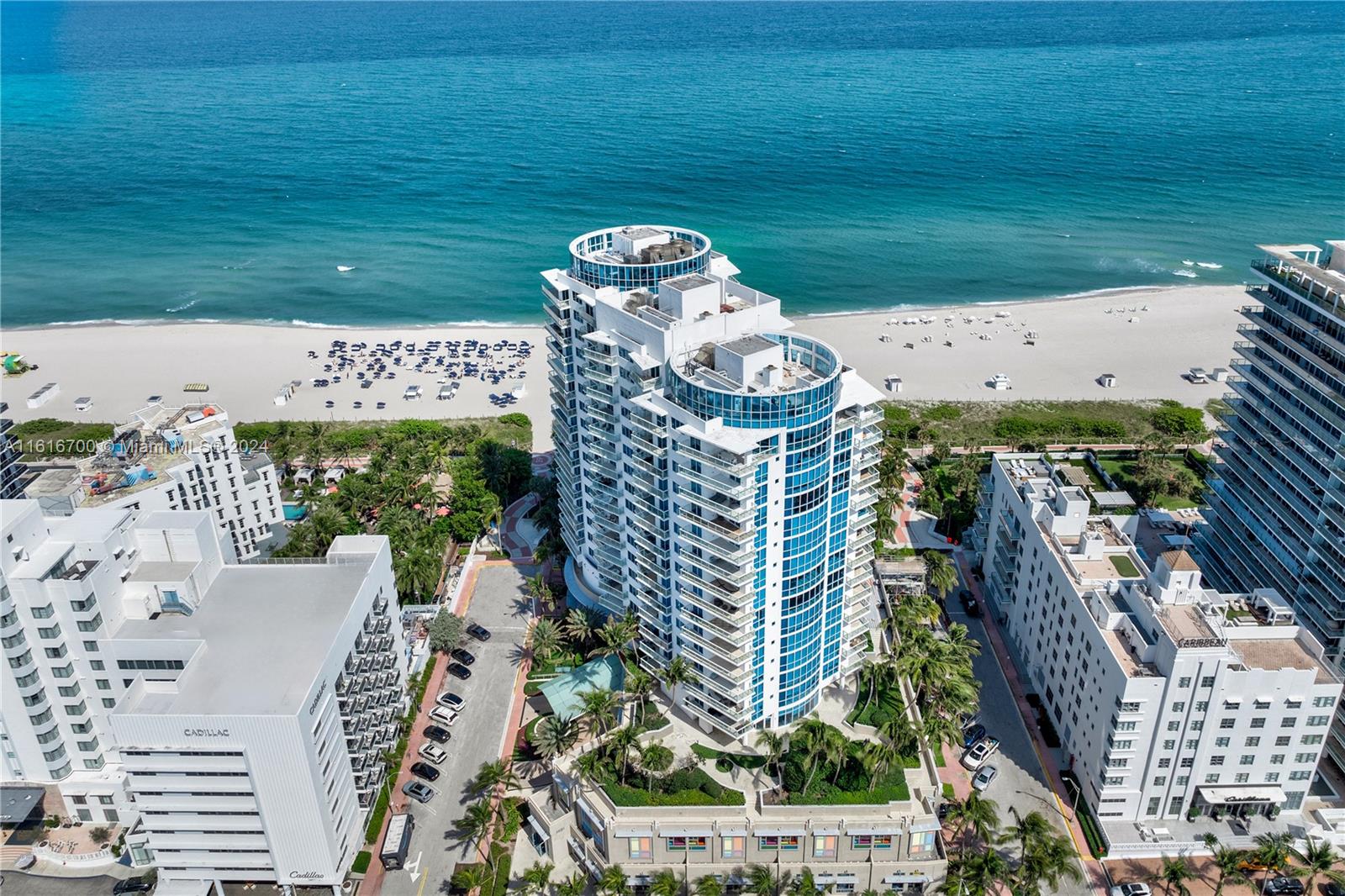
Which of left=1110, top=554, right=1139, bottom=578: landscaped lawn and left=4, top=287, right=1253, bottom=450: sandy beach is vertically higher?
left=1110, top=554, right=1139, bottom=578: landscaped lawn

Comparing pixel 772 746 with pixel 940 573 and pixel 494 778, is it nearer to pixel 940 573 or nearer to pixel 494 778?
pixel 494 778

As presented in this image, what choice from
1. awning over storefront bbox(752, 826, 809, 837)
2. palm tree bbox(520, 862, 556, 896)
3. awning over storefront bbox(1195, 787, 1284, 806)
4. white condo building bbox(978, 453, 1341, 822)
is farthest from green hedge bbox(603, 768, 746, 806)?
awning over storefront bbox(1195, 787, 1284, 806)

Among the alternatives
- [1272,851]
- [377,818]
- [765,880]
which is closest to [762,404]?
[765,880]

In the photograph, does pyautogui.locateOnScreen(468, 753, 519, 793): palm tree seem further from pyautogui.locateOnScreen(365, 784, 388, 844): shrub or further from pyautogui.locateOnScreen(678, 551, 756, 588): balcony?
pyautogui.locateOnScreen(678, 551, 756, 588): balcony

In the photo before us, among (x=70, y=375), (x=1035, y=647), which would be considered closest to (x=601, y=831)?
(x=1035, y=647)

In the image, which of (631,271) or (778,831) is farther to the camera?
(631,271)

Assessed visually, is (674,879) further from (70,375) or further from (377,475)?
(70,375)

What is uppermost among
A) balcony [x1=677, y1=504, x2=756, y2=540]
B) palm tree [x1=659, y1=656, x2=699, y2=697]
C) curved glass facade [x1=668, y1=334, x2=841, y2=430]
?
curved glass facade [x1=668, y1=334, x2=841, y2=430]

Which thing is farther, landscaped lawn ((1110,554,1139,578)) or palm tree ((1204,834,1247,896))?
landscaped lawn ((1110,554,1139,578))
